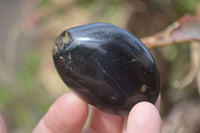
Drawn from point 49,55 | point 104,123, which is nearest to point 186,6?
point 104,123

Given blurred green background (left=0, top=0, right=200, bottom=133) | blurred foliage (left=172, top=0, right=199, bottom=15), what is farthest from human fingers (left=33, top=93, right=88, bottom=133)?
blurred foliage (left=172, top=0, right=199, bottom=15)

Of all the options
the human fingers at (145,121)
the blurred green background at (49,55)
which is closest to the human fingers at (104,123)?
the human fingers at (145,121)

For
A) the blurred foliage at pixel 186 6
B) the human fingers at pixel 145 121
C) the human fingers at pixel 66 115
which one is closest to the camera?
the human fingers at pixel 145 121

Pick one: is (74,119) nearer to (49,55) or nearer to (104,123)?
(104,123)

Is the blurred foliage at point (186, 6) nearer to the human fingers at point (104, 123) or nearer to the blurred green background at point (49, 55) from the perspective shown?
the blurred green background at point (49, 55)

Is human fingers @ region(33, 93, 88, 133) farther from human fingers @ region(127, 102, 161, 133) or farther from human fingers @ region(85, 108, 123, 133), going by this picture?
human fingers @ region(127, 102, 161, 133)

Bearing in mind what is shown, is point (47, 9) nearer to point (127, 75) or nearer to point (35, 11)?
point (35, 11)

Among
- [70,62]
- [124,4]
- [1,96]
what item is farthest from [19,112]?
[70,62]
